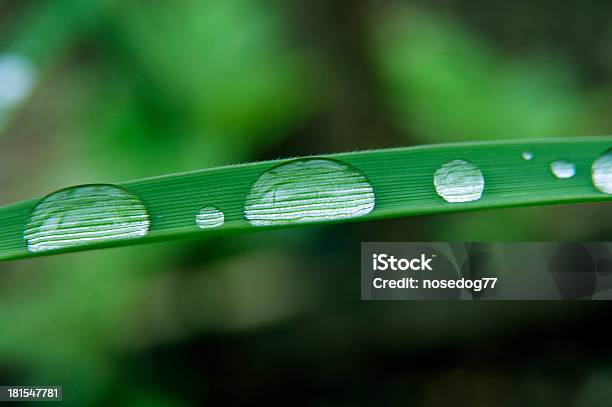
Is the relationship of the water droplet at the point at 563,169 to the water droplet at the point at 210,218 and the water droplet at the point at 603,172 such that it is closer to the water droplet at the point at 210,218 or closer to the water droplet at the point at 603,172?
the water droplet at the point at 603,172

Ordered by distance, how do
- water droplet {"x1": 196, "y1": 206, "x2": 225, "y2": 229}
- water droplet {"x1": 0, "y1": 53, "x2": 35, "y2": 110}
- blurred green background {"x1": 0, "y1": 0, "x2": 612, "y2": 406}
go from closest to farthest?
1. water droplet {"x1": 196, "y1": 206, "x2": 225, "y2": 229}
2. blurred green background {"x1": 0, "y1": 0, "x2": 612, "y2": 406}
3. water droplet {"x1": 0, "y1": 53, "x2": 35, "y2": 110}

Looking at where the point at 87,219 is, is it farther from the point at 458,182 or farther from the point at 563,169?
the point at 563,169

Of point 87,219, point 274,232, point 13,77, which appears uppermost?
point 13,77

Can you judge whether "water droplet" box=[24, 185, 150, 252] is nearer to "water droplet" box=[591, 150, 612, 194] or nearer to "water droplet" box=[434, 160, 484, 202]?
"water droplet" box=[434, 160, 484, 202]

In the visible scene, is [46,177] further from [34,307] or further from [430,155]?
[430,155]

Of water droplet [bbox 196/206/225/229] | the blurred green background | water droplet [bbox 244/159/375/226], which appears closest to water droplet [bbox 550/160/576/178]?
water droplet [bbox 244/159/375/226]

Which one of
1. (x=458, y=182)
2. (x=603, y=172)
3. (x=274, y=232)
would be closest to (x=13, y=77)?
(x=274, y=232)
